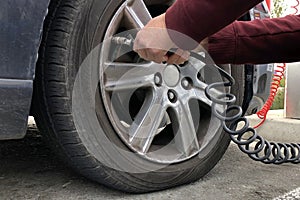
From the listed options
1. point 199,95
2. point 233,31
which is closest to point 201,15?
point 233,31

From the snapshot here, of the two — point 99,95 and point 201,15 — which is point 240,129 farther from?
point 201,15

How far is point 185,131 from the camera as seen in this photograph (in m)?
1.74

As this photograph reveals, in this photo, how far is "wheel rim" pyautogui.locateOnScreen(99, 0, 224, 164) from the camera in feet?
4.93

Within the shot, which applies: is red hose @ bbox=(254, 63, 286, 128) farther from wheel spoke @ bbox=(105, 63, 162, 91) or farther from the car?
wheel spoke @ bbox=(105, 63, 162, 91)

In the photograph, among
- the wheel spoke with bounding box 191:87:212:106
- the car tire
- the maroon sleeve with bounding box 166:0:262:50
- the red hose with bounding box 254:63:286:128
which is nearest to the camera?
the maroon sleeve with bounding box 166:0:262:50

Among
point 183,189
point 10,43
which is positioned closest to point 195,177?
point 183,189

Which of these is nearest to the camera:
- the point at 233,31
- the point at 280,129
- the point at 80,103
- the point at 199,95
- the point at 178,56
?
the point at 178,56

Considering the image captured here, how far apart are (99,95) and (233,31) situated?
22.0 inches

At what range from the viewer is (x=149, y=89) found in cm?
164

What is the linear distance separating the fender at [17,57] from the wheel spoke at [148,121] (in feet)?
1.63

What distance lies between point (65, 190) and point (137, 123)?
0.39 m

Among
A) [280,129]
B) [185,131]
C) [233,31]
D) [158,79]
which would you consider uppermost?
[233,31]

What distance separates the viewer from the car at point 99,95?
1191 mm

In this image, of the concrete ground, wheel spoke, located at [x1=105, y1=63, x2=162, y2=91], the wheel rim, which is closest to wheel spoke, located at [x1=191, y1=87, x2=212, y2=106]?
the wheel rim
